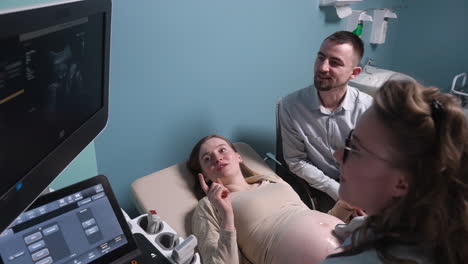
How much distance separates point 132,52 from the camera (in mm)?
1552

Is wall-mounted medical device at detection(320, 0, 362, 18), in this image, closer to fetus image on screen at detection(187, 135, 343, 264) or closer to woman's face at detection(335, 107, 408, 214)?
fetus image on screen at detection(187, 135, 343, 264)

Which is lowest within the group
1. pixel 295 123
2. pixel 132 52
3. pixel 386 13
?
pixel 295 123

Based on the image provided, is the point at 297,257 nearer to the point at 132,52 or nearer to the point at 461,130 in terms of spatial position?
Result: the point at 461,130

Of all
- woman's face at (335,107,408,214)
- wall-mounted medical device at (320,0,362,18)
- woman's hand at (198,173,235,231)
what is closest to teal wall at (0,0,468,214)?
wall-mounted medical device at (320,0,362,18)

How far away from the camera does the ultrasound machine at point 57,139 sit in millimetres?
547

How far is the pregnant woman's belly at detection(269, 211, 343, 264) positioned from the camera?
1249mm

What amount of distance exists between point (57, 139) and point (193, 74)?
1.17 metres

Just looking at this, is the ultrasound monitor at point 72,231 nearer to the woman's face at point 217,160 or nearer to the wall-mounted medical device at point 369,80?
the woman's face at point 217,160

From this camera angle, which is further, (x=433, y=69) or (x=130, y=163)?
(x=433, y=69)

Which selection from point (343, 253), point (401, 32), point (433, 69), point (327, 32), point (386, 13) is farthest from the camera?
point (433, 69)

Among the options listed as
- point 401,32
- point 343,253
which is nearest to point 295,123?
point 343,253

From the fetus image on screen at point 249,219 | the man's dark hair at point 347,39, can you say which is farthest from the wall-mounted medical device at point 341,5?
the fetus image on screen at point 249,219

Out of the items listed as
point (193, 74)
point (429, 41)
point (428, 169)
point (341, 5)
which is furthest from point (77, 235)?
point (429, 41)

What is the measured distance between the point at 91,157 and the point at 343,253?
0.90 m
